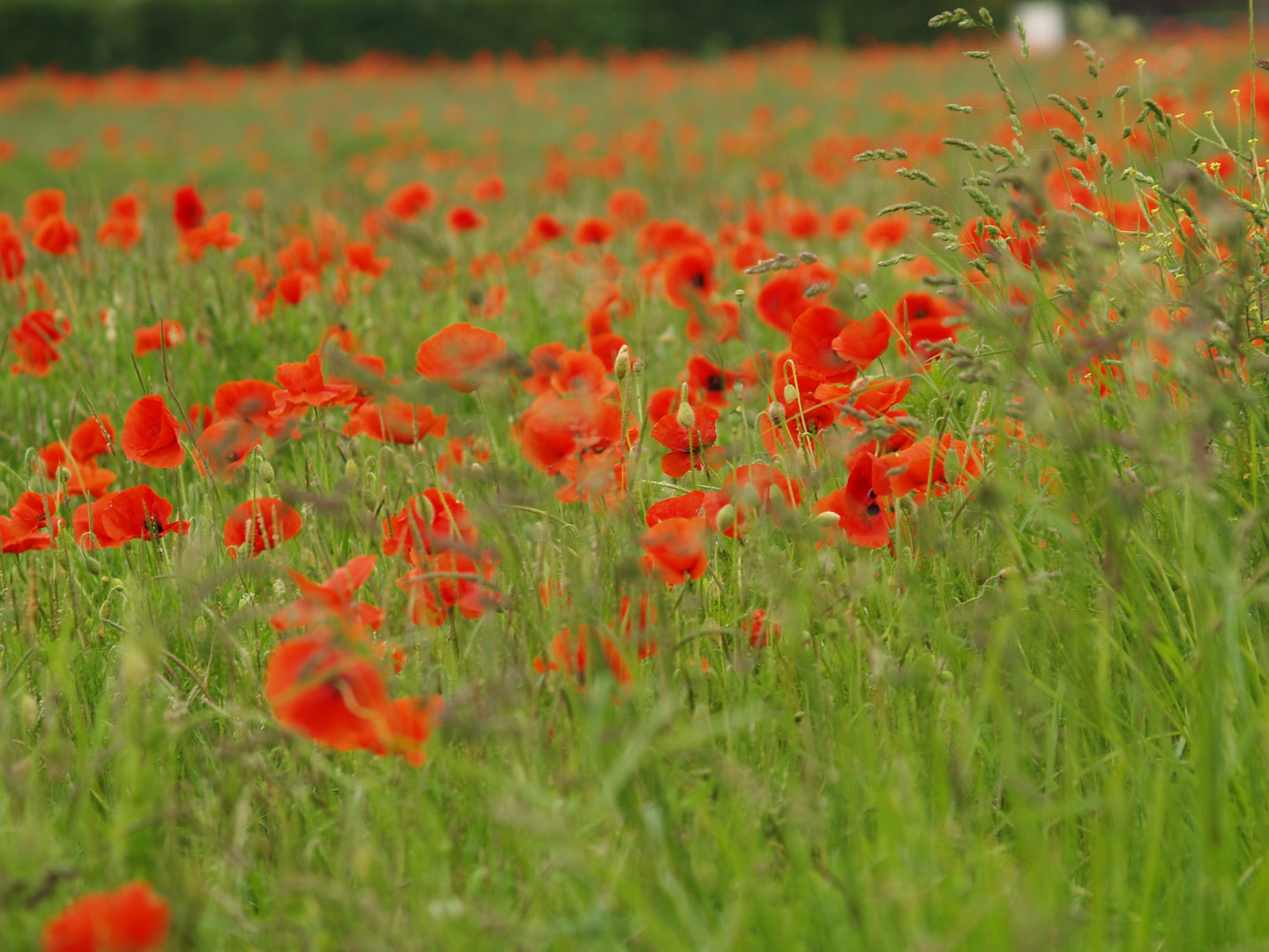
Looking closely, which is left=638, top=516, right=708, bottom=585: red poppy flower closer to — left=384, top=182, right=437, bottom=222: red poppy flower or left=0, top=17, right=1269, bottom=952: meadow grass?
left=0, top=17, right=1269, bottom=952: meadow grass

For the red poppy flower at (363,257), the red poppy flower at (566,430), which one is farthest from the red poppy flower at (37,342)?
the red poppy flower at (566,430)

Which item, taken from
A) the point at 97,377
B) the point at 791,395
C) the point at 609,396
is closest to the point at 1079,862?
the point at 791,395

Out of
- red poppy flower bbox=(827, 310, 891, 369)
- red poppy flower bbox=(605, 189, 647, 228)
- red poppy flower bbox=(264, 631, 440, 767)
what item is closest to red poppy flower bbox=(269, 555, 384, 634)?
red poppy flower bbox=(264, 631, 440, 767)

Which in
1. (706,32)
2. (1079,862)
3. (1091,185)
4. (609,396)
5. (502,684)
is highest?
(706,32)

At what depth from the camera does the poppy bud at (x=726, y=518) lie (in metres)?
A: 1.48

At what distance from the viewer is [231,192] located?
8.79 meters

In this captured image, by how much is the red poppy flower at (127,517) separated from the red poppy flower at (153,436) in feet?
0.24

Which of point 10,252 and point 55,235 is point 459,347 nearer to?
point 55,235

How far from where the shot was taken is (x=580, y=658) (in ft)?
4.39

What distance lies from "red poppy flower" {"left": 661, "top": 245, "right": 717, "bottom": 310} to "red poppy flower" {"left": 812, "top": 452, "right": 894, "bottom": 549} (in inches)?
39.2

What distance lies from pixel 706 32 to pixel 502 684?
22.3m

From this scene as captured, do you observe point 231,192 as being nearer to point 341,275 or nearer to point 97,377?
point 341,275

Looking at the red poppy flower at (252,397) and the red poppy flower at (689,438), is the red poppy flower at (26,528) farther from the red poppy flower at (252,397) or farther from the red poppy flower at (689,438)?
the red poppy flower at (689,438)

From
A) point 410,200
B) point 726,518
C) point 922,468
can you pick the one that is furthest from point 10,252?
point 922,468
